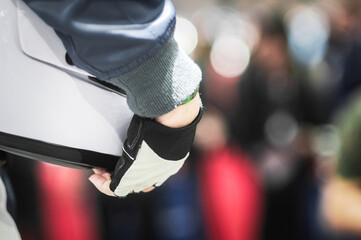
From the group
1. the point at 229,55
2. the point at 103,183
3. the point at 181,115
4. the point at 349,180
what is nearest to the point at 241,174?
the point at 349,180

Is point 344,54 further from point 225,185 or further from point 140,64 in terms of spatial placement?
point 140,64

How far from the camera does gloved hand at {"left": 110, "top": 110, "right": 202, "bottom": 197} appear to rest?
1.03m

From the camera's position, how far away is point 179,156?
108 cm

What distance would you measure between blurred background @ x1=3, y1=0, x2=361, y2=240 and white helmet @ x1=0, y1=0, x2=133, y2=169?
1.81 m

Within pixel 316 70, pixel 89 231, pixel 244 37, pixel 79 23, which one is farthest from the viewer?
pixel 244 37

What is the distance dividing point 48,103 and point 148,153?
0.19 m

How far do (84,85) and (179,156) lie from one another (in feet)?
0.69

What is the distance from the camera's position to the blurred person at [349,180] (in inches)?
83.2

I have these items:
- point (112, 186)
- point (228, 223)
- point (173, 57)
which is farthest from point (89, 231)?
point (173, 57)

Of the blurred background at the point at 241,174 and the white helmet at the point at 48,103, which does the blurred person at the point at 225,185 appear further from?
the white helmet at the point at 48,103

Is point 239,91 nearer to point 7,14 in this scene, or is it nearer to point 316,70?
point 316,70

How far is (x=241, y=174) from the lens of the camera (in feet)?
9.78

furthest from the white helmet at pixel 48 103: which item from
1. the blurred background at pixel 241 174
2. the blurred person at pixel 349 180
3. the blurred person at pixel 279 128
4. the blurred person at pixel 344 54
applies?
the blurred person at pixel 344 54

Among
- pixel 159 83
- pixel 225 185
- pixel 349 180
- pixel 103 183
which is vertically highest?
pixel 159 83
